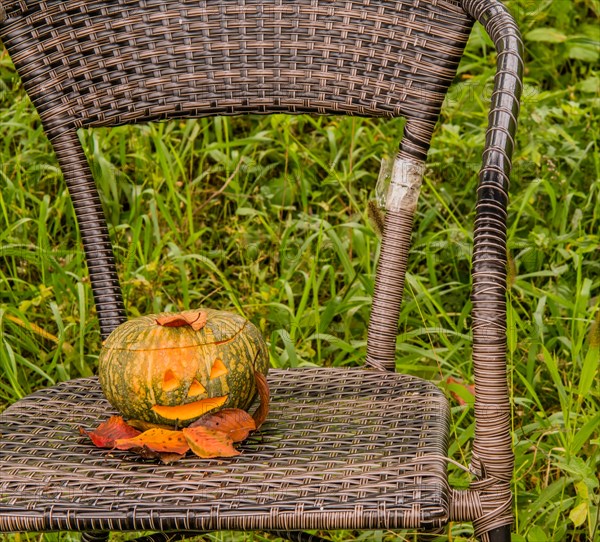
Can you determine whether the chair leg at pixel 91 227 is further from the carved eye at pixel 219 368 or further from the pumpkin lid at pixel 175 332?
the carved eye at pixel 219 368

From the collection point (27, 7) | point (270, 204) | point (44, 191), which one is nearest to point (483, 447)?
point (27, 7)

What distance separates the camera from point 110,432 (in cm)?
128

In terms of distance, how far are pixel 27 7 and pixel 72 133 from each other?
22 centimetres

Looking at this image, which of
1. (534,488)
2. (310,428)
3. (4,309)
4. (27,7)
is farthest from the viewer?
(4,309)

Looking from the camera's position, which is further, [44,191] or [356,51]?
[44,191]

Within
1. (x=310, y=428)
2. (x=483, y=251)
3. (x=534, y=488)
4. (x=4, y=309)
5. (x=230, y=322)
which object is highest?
(x=483, y=251)

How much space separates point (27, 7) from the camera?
5.25 ft

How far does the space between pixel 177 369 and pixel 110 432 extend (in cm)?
13

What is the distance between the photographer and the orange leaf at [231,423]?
4.07 ft

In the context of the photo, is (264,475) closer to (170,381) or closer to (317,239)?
(170,381)

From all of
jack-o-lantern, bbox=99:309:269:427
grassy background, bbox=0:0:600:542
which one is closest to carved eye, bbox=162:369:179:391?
jack-o-lantern, bbox=99:309:269:427

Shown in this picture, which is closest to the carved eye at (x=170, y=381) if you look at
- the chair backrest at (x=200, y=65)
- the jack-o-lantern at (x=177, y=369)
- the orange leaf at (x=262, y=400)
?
the jack-o-lantern at (x=177, y=369)

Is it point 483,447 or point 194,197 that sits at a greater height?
point 483,447

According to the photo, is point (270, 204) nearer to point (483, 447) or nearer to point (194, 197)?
point (194, 197)
